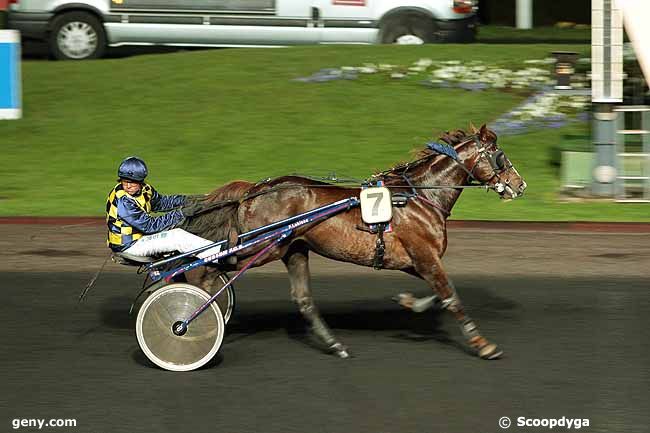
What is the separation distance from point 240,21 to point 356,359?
1241 centimetres

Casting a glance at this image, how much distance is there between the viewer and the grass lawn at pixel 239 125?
14.6 m

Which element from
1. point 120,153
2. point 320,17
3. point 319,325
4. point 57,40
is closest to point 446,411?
point 319,325

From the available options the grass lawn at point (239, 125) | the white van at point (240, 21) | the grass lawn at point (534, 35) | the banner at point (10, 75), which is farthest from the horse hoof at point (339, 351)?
the grass lawn at point (534, 35)

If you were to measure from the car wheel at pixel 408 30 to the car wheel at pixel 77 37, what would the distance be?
4.93m

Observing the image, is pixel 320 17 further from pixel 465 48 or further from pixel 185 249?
pixel 185 249

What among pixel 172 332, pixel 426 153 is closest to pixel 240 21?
pixel 426 153

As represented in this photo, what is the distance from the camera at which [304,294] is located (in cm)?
792

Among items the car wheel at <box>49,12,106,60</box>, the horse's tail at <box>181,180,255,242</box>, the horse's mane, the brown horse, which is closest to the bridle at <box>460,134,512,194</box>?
the brown horse

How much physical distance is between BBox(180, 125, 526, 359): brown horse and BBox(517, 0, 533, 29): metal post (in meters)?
20.5

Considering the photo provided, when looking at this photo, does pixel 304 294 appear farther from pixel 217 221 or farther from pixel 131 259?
pixel 131 259

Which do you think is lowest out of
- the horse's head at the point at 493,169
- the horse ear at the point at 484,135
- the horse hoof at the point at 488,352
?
the horse hoof at the point at 488,352

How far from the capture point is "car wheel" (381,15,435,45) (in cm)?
1955

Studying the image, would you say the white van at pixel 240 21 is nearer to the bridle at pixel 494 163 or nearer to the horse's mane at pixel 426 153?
the horse's mane at pixel 426 153

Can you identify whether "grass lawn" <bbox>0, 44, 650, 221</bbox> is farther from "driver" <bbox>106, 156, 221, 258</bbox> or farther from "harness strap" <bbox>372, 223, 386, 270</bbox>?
"driver" <bbox>106, 156, 221, 258</bbox>
